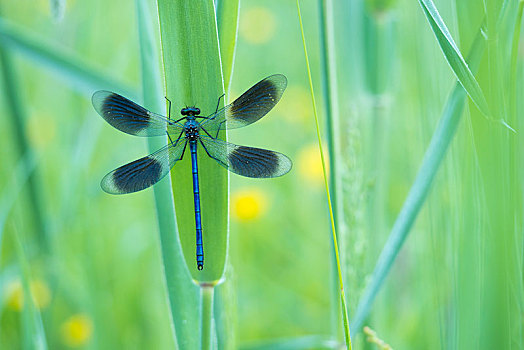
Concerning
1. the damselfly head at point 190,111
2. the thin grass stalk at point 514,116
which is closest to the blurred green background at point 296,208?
the thin grass stalk at point 514,116

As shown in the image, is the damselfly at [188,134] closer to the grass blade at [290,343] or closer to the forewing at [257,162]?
the forewing at [257,162]

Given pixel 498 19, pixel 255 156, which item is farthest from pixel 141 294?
pixel 498 19

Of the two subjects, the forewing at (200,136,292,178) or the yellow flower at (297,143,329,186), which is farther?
the yellow flower at (297,143,329,186)

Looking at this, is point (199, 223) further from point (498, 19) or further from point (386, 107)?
point (386, 107)

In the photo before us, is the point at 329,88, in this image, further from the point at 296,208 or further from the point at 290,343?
the point at 296,208

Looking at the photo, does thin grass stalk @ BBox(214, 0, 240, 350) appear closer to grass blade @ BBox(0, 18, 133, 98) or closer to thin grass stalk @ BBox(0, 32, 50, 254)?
grass blade @ BBox(0, 18, 133, 98)

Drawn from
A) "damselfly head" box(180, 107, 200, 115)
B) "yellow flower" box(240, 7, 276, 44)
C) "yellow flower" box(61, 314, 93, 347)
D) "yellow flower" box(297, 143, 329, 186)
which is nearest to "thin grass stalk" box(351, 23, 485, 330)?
"damselfly head" box(180, 107, 200, 115)

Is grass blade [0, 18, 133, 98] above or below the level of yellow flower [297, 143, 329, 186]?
above
